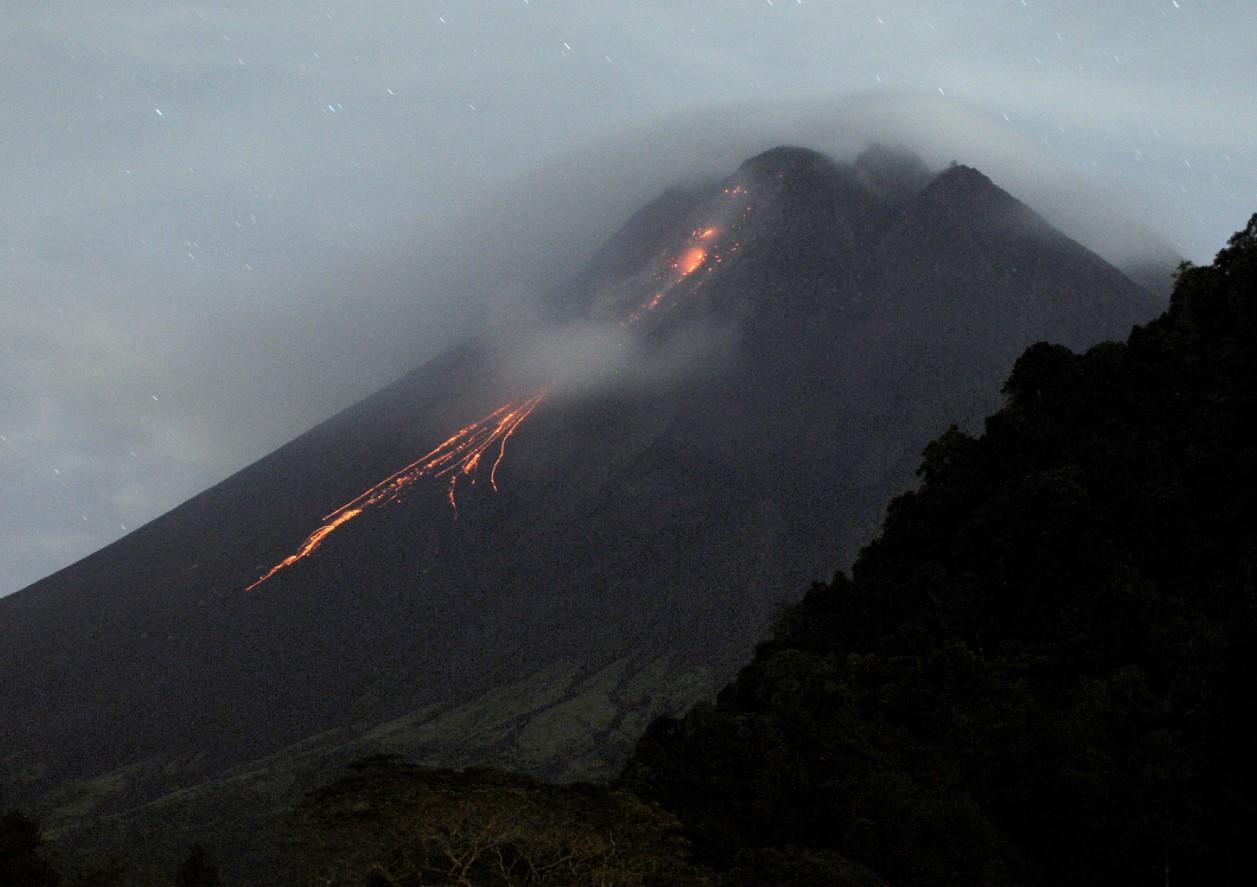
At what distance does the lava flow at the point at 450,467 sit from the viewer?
167 m

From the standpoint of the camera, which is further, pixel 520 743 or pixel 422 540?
pixel 422 540

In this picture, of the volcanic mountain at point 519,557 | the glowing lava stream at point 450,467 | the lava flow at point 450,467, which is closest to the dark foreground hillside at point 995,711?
the volcanic mountain at point 519,557

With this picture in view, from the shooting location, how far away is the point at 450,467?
585 feet

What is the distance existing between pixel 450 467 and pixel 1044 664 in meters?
137

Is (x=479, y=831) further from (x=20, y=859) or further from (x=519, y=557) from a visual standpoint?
(x=519, y=557)

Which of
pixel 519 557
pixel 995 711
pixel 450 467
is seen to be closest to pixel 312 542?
pixel 450 467

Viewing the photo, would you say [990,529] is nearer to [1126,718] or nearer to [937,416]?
[1126,718]

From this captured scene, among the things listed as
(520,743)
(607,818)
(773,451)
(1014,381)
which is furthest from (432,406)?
(607,818)

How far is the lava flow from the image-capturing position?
167 metres

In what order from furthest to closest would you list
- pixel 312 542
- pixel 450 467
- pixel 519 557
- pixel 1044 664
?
1. pixel 450 467
2. pixel 312 542
3. pixel 519 557
4. pixel 1044 664

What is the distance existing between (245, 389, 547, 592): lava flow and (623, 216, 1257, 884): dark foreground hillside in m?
111

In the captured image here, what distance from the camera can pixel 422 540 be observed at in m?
165

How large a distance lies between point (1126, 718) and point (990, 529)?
14942 mm

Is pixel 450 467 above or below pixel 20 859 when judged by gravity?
above
